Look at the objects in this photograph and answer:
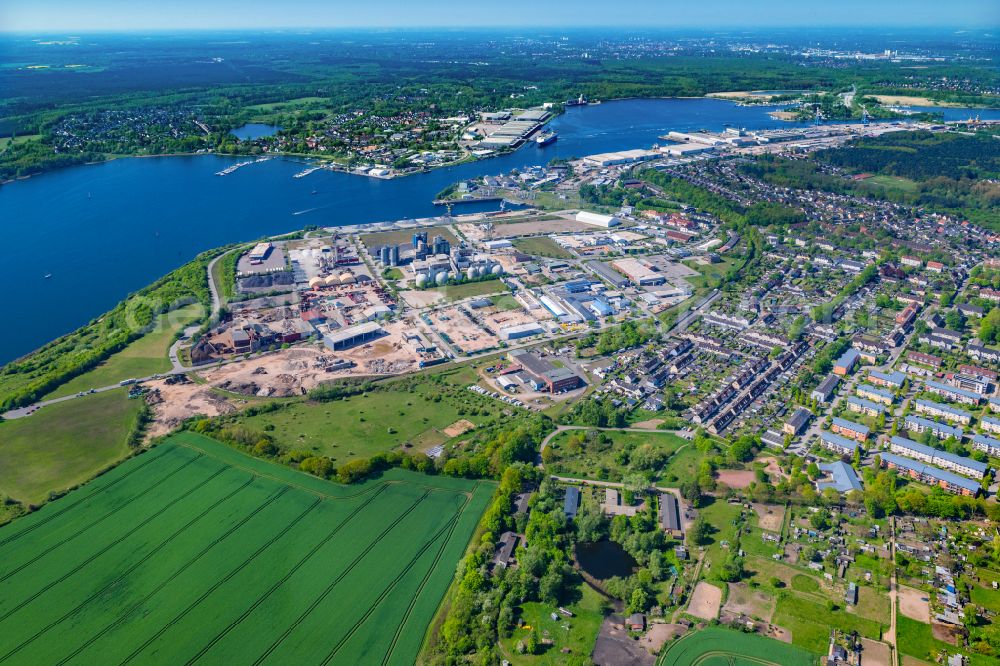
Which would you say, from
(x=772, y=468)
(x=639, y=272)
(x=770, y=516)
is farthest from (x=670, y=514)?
(x=639, y=272)

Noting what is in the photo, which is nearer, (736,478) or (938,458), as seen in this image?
(736,478)

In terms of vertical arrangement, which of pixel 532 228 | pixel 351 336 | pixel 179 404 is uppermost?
pixel 532 228

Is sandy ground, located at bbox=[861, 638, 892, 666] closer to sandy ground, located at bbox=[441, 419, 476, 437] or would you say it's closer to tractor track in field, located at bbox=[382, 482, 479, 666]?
tractor track in field, located at bbox=[382, 482, 479, 666]

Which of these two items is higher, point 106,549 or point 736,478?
point 736,478

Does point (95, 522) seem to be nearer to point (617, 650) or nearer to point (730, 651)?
point (617, 650)

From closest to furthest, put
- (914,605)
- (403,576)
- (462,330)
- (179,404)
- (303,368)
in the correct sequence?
(914,605)
(403,576)
(179,404)
(303,368)
(462,330)

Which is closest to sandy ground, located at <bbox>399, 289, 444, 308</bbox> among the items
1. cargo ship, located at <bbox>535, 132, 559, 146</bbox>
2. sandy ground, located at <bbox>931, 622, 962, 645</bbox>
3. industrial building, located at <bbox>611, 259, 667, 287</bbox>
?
industrial building, located at <bbox>611, 259, 667, 287</bbox>
